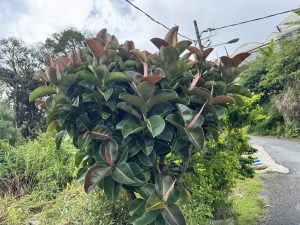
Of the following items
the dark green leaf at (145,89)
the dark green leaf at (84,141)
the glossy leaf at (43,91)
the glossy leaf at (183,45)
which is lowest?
the dark green leaf at (84,141)

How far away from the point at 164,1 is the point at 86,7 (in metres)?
3.42

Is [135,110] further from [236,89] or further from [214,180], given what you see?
[214,180]

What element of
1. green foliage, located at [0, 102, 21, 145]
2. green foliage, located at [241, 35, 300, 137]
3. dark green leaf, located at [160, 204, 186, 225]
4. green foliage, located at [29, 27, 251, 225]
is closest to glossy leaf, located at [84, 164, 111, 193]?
green foliage, located at [29, 27, 251, 225]

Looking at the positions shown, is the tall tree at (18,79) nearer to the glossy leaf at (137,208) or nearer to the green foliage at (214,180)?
the green foliage at (214,180)

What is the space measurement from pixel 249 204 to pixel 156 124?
11.4ft

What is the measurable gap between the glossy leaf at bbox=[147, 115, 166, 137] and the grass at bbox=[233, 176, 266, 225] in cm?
260

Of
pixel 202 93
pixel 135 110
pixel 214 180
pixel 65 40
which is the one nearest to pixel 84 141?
pixel 135 110

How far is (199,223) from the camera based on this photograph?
321 centimetres

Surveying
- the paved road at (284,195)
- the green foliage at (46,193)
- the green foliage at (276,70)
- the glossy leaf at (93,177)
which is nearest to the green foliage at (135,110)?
the glossy leaf at (93,177)

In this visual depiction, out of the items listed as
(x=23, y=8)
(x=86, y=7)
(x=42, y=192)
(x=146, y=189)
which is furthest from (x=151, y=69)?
(x=23, y=8)

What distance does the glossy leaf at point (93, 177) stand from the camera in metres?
2.01

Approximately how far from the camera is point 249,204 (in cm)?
490

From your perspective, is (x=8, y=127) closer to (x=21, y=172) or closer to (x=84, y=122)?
(x=21, y=172)

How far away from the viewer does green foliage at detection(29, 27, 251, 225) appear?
210cm
